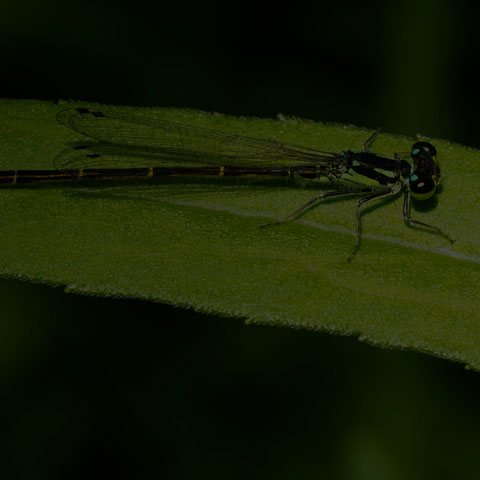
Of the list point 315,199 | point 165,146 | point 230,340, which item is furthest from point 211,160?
point 230,340

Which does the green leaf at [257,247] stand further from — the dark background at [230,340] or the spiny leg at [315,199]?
the dark background at [230,340]

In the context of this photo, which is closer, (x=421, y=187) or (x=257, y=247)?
(x=257, y=247)

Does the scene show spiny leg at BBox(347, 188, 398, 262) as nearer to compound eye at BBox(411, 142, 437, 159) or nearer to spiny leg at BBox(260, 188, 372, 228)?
spiny leg at BBox(260, 188, 372, 228)

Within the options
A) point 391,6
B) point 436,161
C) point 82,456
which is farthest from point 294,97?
point 82,456

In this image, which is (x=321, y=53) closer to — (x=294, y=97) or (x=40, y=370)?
(x=294, y=97)

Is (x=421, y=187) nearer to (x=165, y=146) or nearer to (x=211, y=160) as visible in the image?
(x=211, y=160)

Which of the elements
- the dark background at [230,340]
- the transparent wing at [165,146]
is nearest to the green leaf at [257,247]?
the transparent wing at [165,146]

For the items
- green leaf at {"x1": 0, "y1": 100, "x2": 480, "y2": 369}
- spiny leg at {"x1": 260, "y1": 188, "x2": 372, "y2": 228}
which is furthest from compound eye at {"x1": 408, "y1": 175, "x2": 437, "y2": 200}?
spiny leg at {"x1": 260, "y1": 188, "x2": 372, "y2": 228}
